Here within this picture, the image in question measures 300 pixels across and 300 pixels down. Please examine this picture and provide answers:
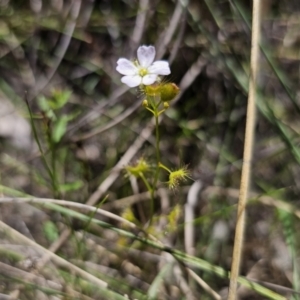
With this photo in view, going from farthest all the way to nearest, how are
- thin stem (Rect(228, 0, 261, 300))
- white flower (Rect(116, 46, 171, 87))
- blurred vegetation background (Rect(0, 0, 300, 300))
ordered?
blurred vegetation background (Rect(0, 0, 300, 300)), white flower (Rect(116, 46, 171, 87)), thin stem (Rect(228, 0, 261, 300))

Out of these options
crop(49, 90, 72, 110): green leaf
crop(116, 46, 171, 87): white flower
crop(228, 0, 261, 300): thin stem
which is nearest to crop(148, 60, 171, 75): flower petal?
crop(116, 46, 171, 87): white flower

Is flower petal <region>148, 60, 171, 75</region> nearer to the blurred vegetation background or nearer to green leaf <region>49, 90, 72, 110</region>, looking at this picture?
the blurred vegetation background

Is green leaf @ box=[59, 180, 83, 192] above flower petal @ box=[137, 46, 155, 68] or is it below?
below

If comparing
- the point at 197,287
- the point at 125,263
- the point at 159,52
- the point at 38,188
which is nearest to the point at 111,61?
the point at 159,52

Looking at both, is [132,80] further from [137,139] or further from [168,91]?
[137,139]

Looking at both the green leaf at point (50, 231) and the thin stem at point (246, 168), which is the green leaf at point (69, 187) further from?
the thin stem at point (246, 168)

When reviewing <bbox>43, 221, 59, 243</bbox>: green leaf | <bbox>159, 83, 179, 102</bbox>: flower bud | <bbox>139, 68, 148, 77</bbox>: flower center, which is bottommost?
<bbox>43, 221, 59, 243</bbox>: green leaf

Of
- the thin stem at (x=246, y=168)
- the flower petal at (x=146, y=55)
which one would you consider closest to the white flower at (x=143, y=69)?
the flower petal at (x=146, y=55)

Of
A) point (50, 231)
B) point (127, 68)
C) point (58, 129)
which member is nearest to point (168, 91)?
point (127, 68)
